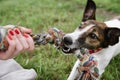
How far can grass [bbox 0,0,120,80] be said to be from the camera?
2881mm

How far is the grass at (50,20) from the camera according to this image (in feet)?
9.45

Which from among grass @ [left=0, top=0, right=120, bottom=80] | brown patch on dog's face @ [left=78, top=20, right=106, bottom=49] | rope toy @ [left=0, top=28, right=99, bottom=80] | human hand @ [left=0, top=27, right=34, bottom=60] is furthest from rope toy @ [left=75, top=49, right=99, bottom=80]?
human hand @ [left=0, top=27, right=34, bottom=60]

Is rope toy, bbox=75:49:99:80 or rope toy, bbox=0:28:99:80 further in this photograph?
rope toy, bbox=75:49:99:80

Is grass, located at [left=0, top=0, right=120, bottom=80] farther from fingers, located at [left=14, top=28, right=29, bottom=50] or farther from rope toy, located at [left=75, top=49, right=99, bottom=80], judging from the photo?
fingers, located at [left=14, top=28, right=29, bottom=50]

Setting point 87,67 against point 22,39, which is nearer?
point 22,39

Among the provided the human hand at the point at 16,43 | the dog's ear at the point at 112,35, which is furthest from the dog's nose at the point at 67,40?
the human hand at the point at 16,43

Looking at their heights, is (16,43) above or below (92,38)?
above

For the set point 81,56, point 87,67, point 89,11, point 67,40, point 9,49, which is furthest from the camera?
point 89,11

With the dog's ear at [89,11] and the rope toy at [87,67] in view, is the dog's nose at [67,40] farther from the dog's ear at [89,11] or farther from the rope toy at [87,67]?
the dog's ear at [89,11]

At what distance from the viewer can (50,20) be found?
439cm

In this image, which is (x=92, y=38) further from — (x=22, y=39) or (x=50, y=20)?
(x=50, y=20)

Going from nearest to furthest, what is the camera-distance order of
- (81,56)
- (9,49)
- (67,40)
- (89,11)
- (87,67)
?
(9,49)
(67,40)
(87,67)
(81,56)
(89,11)

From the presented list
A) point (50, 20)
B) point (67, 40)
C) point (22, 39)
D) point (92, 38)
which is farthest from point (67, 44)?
point (50, 20)

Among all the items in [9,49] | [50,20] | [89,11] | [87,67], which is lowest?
[50,20]
